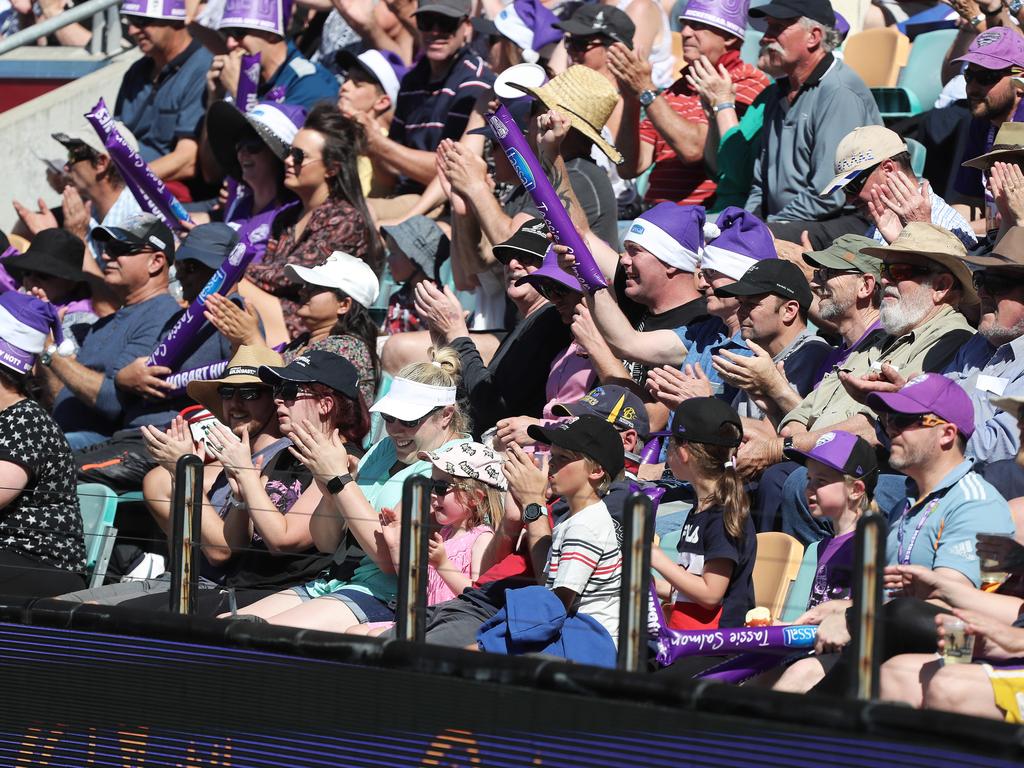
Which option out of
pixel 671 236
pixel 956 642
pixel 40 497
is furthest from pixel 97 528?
pixel 956 642

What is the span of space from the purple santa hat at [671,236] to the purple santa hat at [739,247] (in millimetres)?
123

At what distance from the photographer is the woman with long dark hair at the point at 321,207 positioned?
343 inches

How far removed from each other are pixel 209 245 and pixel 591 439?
404 centimetres

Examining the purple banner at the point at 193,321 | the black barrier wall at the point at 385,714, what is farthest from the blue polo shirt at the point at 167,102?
the black barrier wall at the point at 385,714

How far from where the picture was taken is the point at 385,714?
500cm

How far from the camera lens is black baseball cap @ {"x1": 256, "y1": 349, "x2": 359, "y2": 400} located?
22.3 feet

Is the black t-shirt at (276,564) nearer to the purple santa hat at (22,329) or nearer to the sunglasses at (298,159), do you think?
the purple santa hat at (22,329)

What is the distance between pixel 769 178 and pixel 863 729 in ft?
14.7

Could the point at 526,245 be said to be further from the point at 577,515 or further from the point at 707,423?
the point at 577,515

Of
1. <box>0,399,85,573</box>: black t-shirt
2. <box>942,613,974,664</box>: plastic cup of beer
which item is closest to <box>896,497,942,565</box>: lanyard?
<box>942,613,974,664</box>: plastic cup of beer

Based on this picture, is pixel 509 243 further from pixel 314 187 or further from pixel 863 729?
pixel 863 729

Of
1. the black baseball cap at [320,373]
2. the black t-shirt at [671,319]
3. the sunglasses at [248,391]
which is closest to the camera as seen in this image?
the black baseball cap at [320,373]

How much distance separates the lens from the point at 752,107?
8.61 meters

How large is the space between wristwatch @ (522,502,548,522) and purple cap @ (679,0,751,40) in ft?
13.3
